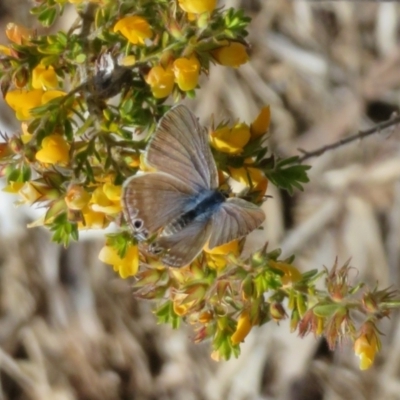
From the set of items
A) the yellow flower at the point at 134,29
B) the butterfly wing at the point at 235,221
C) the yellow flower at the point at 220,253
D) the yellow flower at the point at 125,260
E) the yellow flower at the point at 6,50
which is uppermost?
the yellow flower at the point at 134,29

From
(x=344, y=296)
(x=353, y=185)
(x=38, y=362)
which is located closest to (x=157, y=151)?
(x=344, y=296)

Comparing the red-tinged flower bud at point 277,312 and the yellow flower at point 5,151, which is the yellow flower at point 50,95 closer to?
the yellow flower at point 5,151

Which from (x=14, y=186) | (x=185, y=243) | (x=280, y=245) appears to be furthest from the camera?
(x=280, y=245)

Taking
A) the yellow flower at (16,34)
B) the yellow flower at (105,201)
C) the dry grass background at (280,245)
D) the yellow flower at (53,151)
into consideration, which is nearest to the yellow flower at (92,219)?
the yellow flower at (105,201)

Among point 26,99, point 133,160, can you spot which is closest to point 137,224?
point 133,160

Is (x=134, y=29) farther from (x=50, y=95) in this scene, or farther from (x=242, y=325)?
(x=242, y=325)

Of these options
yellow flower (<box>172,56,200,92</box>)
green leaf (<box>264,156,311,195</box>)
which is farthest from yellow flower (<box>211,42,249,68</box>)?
green leaf (<box>264,156,311,195</box>)
